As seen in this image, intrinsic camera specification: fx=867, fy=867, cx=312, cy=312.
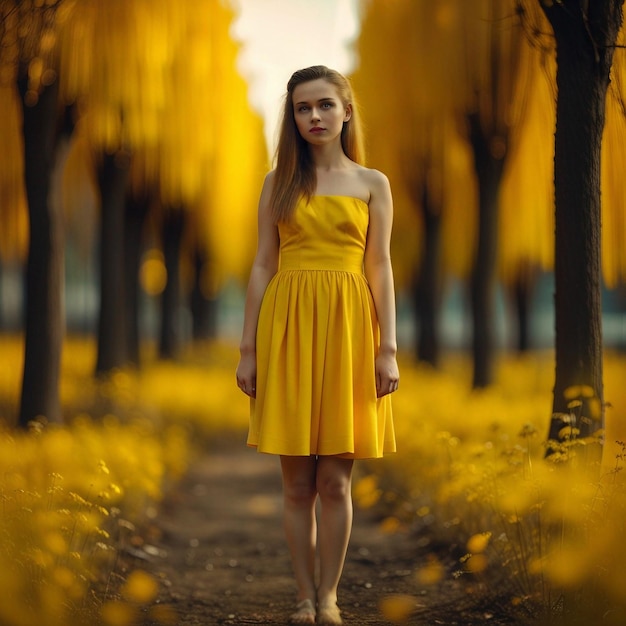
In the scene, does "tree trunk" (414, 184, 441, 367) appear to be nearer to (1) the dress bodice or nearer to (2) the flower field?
(2) the flower field

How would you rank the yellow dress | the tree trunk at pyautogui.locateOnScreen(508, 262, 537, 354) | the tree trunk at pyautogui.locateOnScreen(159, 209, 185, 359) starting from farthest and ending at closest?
the tree trunk at pyautogui.locateOnScreen(508, 262, 537, 354) → the tree trunk at pyautogui.locateOnScreen(159, 209, 185, 359) → the yellow dress

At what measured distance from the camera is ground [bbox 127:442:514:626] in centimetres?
375

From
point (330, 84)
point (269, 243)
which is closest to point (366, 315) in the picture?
point (269, 243)

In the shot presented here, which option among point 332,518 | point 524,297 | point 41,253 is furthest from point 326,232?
point 524,297

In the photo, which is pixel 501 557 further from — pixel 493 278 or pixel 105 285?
pixel 105 285

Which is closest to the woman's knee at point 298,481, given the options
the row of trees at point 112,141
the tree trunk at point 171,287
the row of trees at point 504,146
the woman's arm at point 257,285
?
the woman's arm at point 257,285

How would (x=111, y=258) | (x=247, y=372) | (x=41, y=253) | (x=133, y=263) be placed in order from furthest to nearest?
(x=133, y=263)
(x=111, y=258)
(x=41, y=253)
(x=247, y=372)

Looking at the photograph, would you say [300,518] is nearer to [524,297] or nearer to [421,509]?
[421,509]

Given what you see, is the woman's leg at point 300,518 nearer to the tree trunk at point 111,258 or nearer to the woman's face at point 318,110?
the woman's face at point 318,110

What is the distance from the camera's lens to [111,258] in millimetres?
9844

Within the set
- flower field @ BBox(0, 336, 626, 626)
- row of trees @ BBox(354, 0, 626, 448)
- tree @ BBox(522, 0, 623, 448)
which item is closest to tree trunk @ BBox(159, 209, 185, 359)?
row of trees @ BBox(354, 0, 626, 448)

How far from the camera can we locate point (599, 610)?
2.88 metres

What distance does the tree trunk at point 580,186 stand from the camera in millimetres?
3945

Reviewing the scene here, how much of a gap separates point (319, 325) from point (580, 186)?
61.7 inches
